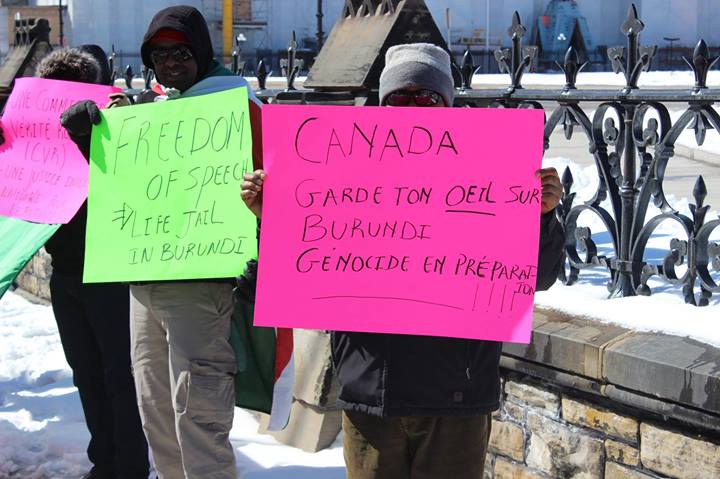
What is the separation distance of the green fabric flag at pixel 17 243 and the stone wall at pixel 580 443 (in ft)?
6.11

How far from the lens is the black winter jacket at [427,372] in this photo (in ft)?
8.43

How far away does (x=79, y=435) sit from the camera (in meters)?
4.89

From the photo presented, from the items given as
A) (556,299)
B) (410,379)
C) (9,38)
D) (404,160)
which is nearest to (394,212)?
(404,160)

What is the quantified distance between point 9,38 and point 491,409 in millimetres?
43101

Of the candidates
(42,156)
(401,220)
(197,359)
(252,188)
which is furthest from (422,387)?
(42,156)

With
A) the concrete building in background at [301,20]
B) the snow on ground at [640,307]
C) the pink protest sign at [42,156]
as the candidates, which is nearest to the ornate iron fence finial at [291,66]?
the pink protest sign at [42,156]

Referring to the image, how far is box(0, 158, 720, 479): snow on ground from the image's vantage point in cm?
364

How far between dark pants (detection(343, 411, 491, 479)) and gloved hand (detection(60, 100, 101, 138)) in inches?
58.6

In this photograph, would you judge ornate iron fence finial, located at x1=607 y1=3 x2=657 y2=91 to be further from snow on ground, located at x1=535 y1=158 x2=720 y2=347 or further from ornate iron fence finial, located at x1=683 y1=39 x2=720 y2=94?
snow on ground, located at x1=535 y1=158 x2=720 y2=347

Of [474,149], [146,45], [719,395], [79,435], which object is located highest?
[146,45]

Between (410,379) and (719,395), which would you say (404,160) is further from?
(719,395)

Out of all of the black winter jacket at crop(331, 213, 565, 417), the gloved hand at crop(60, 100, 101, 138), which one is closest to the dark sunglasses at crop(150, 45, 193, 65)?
the gloved hand at crop(60, 100, 101, 138)

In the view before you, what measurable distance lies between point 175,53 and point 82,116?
458 mm

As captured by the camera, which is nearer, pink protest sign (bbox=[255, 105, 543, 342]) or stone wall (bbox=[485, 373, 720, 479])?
pink protest sign (bbox=[255, 105, 543, 342])
